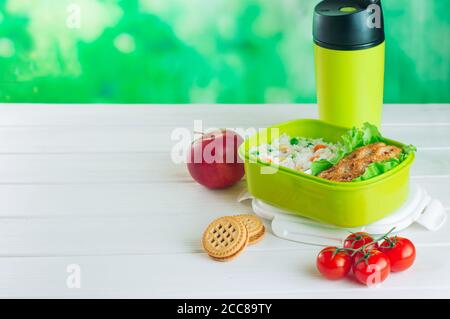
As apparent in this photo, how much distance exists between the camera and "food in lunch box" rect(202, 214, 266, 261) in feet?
4.63

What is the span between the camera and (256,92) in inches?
88.8

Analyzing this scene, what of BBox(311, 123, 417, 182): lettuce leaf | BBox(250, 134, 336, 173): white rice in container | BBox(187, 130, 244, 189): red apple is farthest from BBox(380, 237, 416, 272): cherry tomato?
BBox(187, 130, 244, 189): red apple

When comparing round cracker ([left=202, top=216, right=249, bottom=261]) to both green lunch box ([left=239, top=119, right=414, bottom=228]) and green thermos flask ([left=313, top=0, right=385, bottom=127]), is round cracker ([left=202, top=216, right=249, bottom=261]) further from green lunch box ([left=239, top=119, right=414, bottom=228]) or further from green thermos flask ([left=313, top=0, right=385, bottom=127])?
green thermos flask ([left=313, top=0, right=385, bottom=127])

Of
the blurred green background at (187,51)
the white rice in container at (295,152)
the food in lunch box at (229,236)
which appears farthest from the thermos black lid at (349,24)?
the food in lunch box at (229,236)

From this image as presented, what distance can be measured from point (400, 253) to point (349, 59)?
1.86 feet

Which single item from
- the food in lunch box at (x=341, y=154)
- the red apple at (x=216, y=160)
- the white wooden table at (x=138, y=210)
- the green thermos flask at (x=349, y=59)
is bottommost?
the white wooden table at (x=138, y=210)

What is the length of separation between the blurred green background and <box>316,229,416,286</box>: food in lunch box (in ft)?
3.03

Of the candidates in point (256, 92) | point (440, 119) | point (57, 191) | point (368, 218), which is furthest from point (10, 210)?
point (440, 119)

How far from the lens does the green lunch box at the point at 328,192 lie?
1408 mm

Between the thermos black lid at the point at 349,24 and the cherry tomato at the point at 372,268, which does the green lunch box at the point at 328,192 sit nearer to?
the cherry tomato at the point at 372,268

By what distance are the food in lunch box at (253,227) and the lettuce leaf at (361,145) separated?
0.46ft

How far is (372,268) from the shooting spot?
1306 millimetres

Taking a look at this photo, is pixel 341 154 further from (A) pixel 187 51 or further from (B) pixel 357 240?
(A) pixel 187 51

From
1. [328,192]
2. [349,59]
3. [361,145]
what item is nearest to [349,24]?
[349,59]
